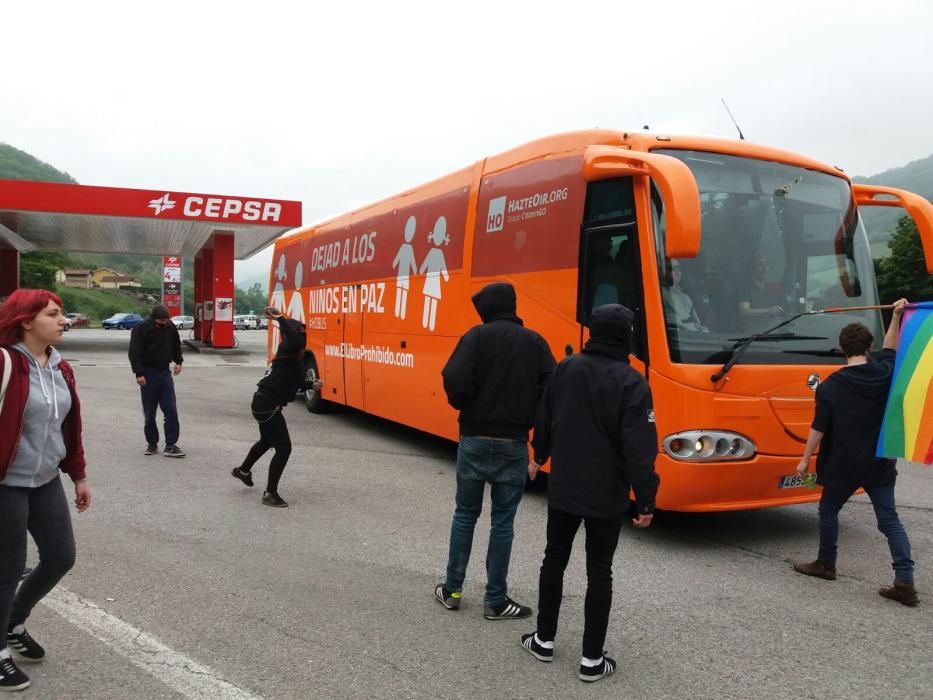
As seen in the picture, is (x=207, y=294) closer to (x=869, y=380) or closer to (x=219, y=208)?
(x=219, y=208)

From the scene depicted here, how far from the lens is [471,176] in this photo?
318 inches

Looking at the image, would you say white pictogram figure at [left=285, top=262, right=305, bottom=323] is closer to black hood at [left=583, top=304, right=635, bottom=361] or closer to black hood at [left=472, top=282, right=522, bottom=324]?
black hood at [left=472, top=282, right=522, bottom=324]

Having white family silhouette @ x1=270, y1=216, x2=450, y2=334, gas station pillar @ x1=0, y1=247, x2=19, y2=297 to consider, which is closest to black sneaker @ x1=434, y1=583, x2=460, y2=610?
white family silhouette @ x1=270, y1=216, x2=450, y2=334

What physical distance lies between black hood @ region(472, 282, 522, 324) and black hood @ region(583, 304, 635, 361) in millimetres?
696

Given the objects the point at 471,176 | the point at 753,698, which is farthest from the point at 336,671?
the point at 471,176

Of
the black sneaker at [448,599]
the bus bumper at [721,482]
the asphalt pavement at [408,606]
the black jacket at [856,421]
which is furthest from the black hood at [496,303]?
the black jacket at [856,421]

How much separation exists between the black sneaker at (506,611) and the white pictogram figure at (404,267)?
5340mm

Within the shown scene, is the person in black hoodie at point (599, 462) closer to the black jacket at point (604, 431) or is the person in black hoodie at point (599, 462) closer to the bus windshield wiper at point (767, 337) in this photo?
the black jacket at point (604, 431)

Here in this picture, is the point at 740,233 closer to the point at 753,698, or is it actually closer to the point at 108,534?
→ the point at 753,698

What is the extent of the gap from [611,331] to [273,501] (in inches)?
160

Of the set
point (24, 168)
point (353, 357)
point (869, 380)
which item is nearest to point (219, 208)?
point (353, 357)

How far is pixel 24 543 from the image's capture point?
3348 mm

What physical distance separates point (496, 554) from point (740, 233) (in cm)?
311

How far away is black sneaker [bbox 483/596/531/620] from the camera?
4180 millimetres
